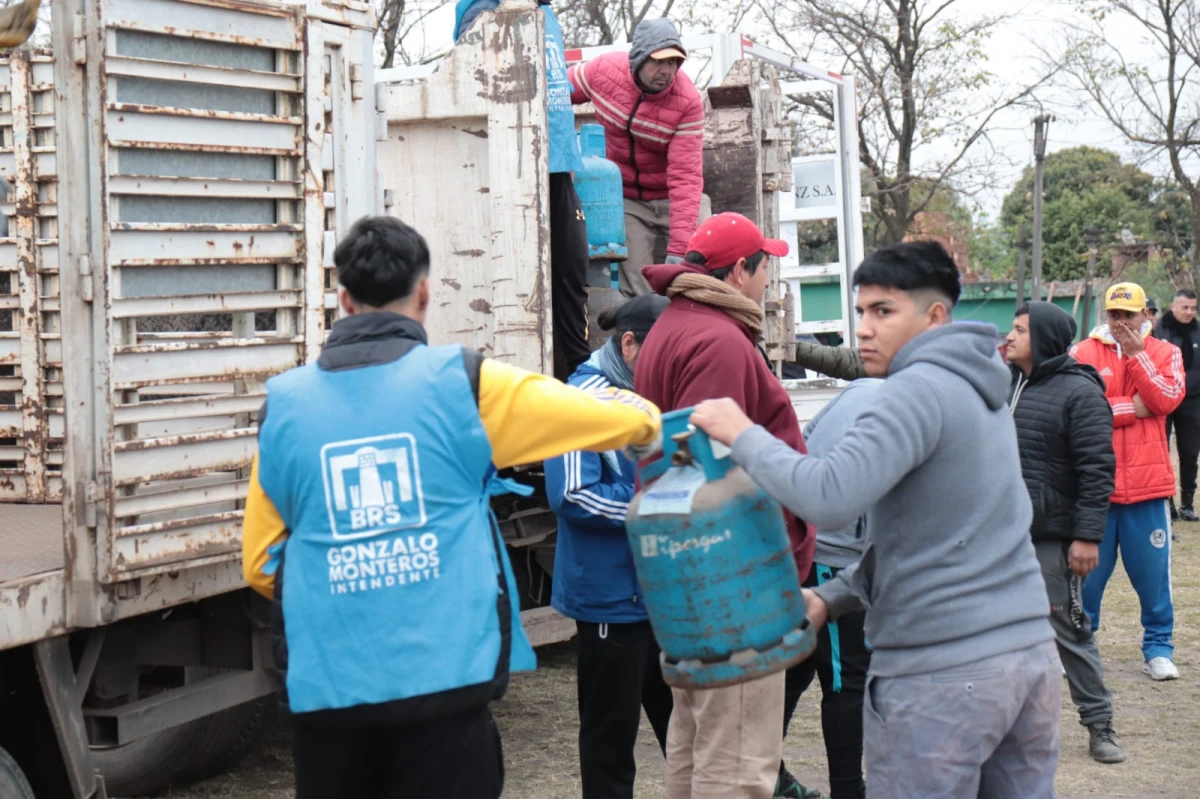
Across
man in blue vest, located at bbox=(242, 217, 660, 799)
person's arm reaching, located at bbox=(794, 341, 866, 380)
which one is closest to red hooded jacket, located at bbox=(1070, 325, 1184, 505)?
person's arm reaching, located at bbox=(794, 341, 866, 380)

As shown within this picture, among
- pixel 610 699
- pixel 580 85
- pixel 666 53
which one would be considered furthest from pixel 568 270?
pixel 610 699

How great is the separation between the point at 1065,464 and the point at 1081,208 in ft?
137

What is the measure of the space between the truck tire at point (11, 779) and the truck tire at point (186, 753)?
1234 mm

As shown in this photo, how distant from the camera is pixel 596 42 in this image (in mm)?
21875

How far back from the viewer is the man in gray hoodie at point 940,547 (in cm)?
280

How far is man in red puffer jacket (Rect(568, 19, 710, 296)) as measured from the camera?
6.18 metres

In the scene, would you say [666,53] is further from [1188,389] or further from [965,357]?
[1188,389]

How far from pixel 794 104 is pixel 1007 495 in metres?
20.0

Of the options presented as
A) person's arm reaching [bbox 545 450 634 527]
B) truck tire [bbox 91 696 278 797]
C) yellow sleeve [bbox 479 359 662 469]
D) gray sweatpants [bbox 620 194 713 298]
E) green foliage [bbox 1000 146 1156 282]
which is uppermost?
green foliage [bbox 1000 146 1156 282]

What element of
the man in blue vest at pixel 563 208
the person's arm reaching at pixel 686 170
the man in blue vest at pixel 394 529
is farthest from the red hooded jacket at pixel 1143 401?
the man in blue vest at pixel 394 529

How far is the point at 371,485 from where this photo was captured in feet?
8.62

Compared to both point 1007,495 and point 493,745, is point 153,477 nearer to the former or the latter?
point 493,745

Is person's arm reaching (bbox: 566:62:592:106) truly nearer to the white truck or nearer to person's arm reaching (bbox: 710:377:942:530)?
the white truck

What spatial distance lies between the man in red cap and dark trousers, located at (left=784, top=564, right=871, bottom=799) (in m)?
0.74
